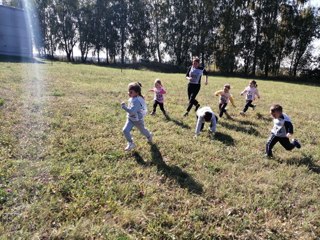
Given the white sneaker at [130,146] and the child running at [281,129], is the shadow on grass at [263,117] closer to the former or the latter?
the child running at [281,129]

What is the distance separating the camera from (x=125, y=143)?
257 inches

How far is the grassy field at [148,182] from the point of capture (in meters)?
3.72

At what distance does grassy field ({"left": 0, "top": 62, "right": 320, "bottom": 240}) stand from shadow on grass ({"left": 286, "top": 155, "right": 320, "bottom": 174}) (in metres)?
0.03

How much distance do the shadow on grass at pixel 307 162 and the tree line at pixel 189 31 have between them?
122 ft

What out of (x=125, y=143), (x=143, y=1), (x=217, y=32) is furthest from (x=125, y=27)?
(x=125, y=143)

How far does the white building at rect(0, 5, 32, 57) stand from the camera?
115 feet

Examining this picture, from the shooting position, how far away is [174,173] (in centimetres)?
527

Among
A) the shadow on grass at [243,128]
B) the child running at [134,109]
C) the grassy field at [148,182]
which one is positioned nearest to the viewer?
the grassy field at [148,182]

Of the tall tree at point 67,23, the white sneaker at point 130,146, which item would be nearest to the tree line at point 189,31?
the tall tree at point 67,23

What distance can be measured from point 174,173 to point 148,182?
626mm

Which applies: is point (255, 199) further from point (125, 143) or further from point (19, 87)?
point (19, 87)

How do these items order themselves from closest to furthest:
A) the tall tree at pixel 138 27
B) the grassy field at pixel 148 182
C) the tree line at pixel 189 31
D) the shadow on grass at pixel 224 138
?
the grassy field at pixel 148 182
the shadow on grass at pixel 224 138
the tree line at pixel 189 31
the tall tree at pixel 138 27

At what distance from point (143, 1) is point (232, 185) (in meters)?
49.4

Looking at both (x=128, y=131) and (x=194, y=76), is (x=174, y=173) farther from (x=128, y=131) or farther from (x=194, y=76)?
(x=194, y=76)
